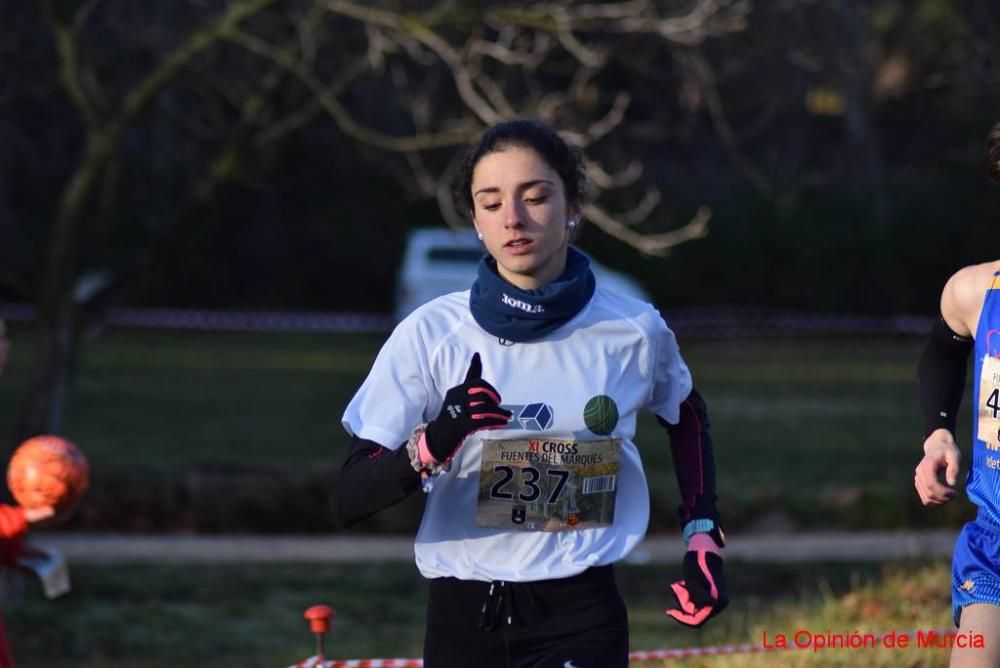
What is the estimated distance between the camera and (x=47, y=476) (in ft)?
13.8

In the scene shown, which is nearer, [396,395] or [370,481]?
[370,481]

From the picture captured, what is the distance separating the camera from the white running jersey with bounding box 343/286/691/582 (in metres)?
4.04

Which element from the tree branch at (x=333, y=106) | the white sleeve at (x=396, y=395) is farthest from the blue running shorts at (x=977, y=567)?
the tree branch at (x=333, y=106)

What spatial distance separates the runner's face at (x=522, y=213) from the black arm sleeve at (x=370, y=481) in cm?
54

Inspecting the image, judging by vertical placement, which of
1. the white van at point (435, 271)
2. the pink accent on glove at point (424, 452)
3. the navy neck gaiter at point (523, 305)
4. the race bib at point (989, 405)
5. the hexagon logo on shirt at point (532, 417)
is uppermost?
the white van at point (435, 271)

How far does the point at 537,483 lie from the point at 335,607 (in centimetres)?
667

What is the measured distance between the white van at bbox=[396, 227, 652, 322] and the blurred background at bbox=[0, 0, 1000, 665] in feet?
1.06

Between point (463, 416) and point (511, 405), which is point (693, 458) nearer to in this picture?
point (511, 405)

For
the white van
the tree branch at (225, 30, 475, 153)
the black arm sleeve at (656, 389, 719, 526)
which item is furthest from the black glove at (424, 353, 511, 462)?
the white van

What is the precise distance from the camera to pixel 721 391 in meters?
22.3

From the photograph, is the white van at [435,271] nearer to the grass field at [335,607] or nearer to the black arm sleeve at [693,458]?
the grass field at [335,607]

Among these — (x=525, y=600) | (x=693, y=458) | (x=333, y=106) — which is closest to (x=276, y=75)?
(x=333, y=106)

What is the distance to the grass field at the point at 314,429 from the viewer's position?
13.4 meters

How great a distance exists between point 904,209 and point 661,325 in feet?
97.2
